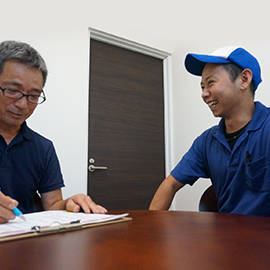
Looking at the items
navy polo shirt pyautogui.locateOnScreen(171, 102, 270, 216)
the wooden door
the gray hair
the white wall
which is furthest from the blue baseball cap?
the wooden door

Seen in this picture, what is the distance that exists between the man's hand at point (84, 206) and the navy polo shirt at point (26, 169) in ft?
1.14

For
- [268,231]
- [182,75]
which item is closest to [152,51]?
[182,75]

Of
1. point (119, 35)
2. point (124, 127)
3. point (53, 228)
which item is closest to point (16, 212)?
point (53, 228)

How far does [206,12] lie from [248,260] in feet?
9.62

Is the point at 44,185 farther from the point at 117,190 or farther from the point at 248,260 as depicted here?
the point at 117,190

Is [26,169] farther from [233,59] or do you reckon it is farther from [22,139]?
[233,59]

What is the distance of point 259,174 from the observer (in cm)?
125

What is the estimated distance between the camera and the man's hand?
0.99m

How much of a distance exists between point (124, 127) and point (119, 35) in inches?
35.8

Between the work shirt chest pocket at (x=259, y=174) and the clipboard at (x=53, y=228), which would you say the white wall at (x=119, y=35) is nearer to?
the work shirt chest pocket at (x=259, y=174)

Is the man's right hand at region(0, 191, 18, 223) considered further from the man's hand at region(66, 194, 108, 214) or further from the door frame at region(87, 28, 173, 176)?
the door frame at region(87, 28, 173, 176)

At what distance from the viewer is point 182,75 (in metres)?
3.27

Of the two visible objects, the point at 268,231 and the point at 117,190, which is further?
the point at 117,190

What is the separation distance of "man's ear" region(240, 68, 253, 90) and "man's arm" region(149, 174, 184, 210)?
58 cm
